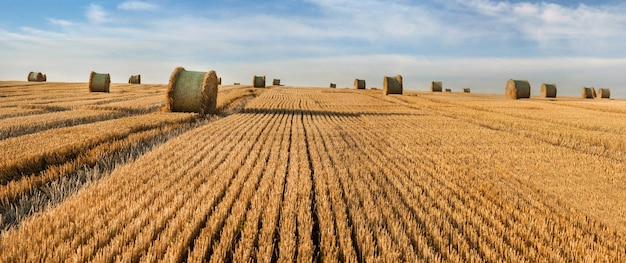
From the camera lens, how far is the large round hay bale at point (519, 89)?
29.1 m

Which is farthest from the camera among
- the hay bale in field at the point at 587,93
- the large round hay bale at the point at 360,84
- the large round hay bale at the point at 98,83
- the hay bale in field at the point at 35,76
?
the large round hay bale at the point at 360,84

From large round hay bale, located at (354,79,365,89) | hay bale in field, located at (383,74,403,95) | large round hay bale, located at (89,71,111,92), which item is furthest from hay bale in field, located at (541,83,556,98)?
large round hay bale, located at (89,71,111,92)

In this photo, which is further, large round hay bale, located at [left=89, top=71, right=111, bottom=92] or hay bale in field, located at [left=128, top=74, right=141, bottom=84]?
hay bale in field, located at [left=128, top=74, right=141, bottom=84]

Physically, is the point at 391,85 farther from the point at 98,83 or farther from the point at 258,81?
the point at 98,83

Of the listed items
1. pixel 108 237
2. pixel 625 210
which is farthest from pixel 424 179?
pixel 108 237

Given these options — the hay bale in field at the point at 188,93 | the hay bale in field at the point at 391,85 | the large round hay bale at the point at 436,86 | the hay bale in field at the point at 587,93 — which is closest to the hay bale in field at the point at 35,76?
the hay bale in field at the point at 391,85

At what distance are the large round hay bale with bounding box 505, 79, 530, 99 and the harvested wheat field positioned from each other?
73.7ft

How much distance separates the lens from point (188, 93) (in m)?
14.3

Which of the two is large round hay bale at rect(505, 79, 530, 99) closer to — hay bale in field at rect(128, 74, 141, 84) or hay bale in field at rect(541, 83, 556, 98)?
hay bale in field at rect(541, 83, 556, 98)

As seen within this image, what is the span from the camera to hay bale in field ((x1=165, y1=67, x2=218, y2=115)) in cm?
1433

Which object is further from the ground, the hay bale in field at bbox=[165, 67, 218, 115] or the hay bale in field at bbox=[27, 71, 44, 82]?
the hay bale in field at bbox=[27, 71, 44, 82]

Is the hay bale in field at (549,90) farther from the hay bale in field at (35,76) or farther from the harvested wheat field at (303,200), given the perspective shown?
the hay bale in field at (35,76)

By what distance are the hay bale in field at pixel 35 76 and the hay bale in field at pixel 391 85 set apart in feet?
123

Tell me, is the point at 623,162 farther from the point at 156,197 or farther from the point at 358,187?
the point at 156,197
